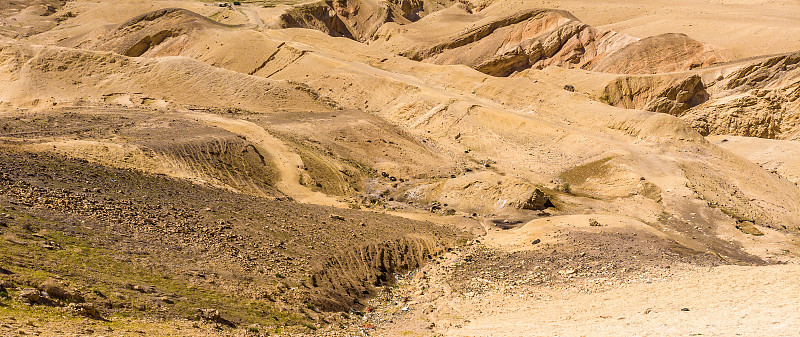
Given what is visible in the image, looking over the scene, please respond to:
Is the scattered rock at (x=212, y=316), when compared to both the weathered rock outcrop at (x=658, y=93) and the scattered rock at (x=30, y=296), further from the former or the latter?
the weathered rock outcrop at (x=658, y=93)

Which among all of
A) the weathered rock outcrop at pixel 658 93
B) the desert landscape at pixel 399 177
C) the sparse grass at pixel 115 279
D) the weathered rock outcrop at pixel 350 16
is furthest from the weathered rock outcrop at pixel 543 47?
the sparse grass at pixel 115 279

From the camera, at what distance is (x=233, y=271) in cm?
1402

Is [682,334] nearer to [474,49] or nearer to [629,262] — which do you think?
[629,262]

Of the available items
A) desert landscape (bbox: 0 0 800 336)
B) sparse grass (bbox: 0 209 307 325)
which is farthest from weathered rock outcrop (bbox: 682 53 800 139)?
sparse grass (bbox: 0 209 307 325)

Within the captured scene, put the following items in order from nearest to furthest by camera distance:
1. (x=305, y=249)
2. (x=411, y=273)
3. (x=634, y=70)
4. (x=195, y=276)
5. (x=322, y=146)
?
1. (x=195, y=276)
2. (x=305, y=249)
3. (x=411, y=273)
4. (x=322, y=146)
5. (x=634, y=70)

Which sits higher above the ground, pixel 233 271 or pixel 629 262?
pixel 233 271

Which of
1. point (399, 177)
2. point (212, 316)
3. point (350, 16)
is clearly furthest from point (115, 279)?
point (350, 16)

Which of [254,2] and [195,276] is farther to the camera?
[254,2]

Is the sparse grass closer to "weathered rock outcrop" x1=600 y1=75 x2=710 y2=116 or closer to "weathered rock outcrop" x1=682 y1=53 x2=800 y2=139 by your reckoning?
"weathered rock outcrop" x1=600 y1=75 x2=710 y2=116

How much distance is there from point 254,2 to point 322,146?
140 ft

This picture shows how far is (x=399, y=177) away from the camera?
94.0 feet

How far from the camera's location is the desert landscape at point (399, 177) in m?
12.6

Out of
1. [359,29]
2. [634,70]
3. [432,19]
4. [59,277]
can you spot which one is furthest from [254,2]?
[59,277]

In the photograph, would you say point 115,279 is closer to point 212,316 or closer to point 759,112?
point 212,316
